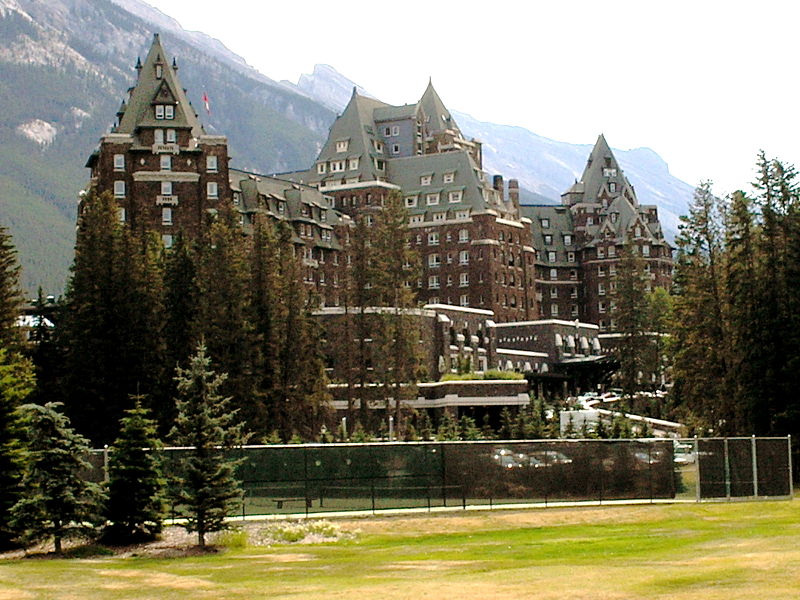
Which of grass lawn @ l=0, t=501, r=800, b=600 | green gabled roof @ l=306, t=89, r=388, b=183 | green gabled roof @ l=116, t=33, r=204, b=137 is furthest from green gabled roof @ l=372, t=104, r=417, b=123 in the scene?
grass lawn @ l=0, t=501, r=800, b=600

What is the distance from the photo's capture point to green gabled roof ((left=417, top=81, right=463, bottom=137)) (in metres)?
169

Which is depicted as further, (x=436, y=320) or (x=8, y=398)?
(x=436, y=320)

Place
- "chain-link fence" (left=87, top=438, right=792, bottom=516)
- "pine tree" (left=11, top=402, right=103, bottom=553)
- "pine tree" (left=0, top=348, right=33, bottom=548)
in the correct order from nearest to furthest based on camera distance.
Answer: "pine tree" (left=11, top=402, right=103, bottom=553)
"pine tree" (left=0, top=348, right=33, bottom=548)
"chain-link fence" (left=87, top=438, right=792, bottom=516)

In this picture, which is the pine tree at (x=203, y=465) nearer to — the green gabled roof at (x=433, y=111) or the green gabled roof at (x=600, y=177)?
the green gabled roof at (x=433, y=111)

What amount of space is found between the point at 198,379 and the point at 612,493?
1565 centimetres

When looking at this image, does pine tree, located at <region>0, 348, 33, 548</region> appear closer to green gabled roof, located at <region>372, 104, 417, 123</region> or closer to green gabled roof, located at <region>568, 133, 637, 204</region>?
green gabled roof, located at <region>372, 104, 417, 123</region>

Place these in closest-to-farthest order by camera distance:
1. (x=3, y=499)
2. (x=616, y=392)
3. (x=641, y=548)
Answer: (x=641, y=548) < (x=3, y=499) < (x=616, y=392)

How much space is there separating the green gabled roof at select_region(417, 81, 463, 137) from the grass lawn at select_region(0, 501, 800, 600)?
12854cm

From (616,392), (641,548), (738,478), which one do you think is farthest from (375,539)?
(616,392)

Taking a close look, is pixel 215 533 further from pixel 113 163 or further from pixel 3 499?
pixel 113 163

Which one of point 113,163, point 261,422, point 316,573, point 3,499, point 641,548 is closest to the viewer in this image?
point 316,573

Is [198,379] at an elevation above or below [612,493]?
above

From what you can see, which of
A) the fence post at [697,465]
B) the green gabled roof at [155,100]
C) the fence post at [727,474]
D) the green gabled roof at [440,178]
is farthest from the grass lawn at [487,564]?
the green gabled roof at [440,178]

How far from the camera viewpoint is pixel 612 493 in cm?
4653
